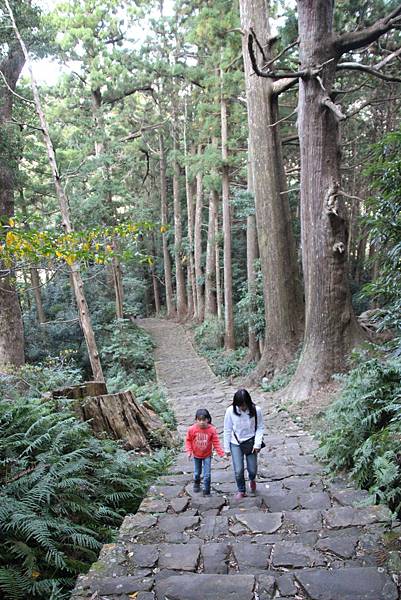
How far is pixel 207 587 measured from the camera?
2.58 metres

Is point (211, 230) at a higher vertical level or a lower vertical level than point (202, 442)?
higher

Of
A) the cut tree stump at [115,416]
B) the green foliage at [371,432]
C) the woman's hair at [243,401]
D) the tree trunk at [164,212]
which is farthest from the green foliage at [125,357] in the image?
the woman's hair at [243,401]

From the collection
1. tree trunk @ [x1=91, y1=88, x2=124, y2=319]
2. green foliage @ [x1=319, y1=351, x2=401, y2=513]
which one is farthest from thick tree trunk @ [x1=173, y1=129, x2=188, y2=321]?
green foliage @ [x1=319, y1=351, x2=401, y2=513]

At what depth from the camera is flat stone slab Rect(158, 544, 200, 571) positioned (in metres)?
2.89

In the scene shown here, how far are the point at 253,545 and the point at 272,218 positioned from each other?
8276 millimetres

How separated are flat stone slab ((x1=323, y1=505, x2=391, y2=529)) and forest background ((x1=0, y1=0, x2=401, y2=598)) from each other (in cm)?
13

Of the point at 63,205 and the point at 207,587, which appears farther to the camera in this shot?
the point at 63,205

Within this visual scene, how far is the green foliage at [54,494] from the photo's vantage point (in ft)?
9.47

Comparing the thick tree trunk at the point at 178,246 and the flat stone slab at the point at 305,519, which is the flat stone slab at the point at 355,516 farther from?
the thick tree trunk at the point at 178,246

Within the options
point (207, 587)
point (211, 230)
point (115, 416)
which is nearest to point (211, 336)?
point (211, 230)

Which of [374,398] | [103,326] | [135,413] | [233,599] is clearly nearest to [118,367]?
[103,326]

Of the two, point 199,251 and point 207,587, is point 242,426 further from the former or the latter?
point 199,251

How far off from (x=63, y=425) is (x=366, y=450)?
118 inches

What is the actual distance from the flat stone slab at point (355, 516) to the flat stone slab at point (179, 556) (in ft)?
3.58
